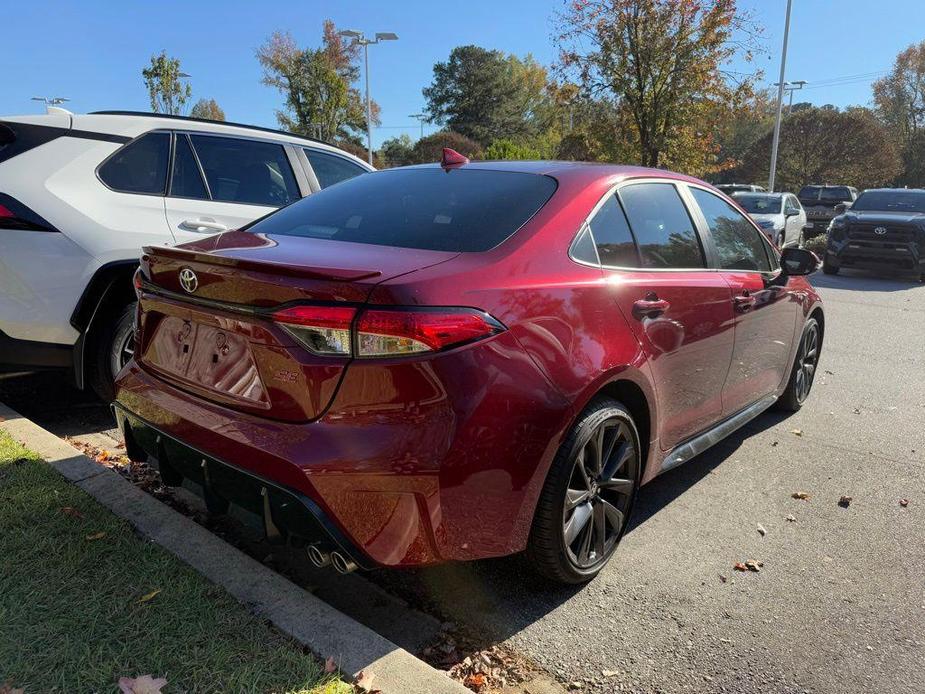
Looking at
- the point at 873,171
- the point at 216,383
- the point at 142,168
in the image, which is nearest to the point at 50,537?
the point at 216,383

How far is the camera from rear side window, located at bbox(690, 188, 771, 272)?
12.3 feet

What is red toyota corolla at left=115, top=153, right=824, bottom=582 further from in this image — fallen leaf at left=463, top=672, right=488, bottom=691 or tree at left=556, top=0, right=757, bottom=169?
tree at left=556, top=0, right=757, bottom=169

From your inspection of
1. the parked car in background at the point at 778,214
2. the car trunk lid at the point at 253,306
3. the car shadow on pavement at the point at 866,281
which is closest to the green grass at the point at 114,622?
the car trunk lid at the point at 253,306

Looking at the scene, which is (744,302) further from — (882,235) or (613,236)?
(882,235)

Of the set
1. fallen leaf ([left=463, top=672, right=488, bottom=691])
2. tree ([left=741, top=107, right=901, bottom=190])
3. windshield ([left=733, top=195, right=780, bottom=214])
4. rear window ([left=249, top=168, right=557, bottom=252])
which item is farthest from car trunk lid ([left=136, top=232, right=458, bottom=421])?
tree ([left=741, top=107, right=901, bottom=190])

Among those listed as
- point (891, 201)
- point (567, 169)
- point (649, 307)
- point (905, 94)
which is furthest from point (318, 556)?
point (905, 94)

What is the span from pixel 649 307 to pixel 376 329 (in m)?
1.32

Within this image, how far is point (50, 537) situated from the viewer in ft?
9.15

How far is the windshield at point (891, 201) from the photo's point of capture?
14.1 meters

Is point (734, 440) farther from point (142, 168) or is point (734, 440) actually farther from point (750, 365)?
point (142, 168)

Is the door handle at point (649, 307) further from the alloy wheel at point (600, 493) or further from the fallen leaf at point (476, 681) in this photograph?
the fallen leaf at point (476, 681)

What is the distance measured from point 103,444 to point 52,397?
1156mm

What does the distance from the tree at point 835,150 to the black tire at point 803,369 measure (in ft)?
111

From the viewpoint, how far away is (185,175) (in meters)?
4.64
